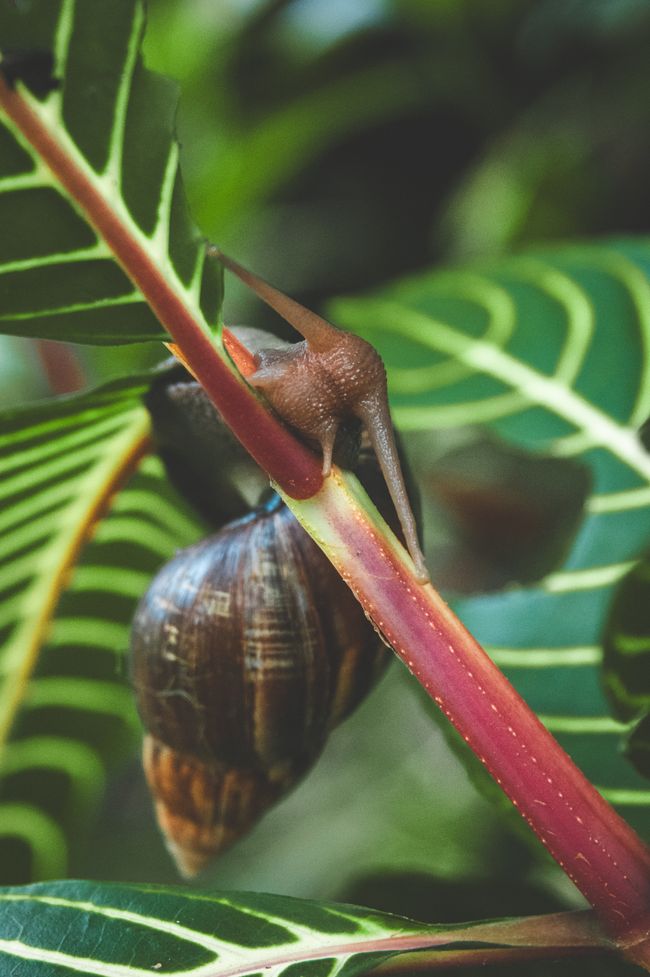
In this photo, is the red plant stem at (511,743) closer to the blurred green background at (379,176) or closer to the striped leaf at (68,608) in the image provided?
the striped leaf at (68,608)

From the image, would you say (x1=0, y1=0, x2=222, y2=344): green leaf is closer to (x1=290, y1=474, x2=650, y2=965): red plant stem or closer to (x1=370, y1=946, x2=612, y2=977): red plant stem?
(x1=290, y1=474, x2=650, y2=965): red plant stem

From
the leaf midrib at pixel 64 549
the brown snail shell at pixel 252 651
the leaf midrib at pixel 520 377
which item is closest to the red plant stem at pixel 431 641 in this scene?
the brown snail shell at pixel 252 651

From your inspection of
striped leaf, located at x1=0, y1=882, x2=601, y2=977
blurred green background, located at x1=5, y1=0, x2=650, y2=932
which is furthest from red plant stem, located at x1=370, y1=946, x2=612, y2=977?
blurred green background, located at x1=5, y1=0, x2=650, y2=932

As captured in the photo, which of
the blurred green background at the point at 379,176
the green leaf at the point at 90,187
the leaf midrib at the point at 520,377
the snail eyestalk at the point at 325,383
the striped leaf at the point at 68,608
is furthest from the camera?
the blurred green background at the point at 379,176

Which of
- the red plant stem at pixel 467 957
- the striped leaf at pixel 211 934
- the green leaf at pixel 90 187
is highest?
the green leaf at pixel 90 187

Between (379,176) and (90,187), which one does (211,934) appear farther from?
(379,176)

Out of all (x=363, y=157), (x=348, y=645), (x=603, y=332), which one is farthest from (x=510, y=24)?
(x=348, y=645)

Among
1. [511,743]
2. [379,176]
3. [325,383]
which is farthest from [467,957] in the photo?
[379,176]

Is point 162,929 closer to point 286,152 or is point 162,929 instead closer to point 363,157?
point 286,152
